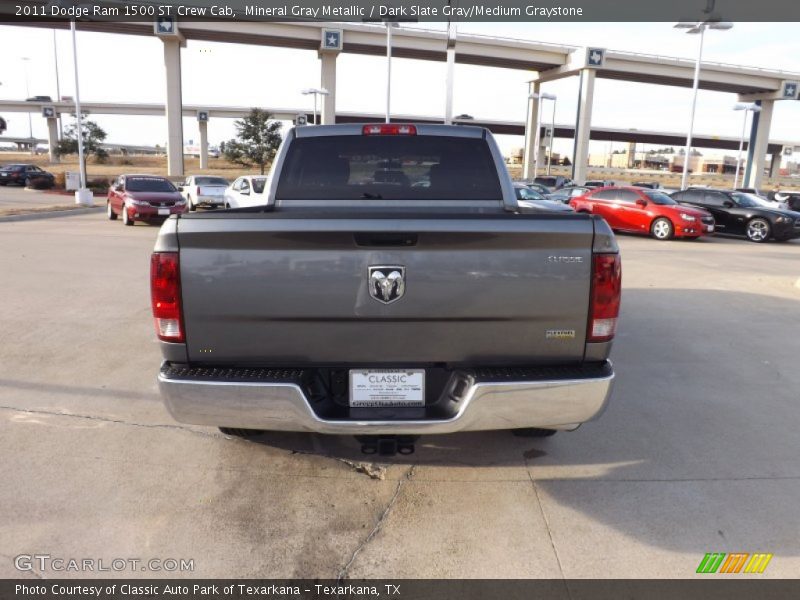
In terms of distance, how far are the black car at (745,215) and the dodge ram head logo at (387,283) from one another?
18.8 metres

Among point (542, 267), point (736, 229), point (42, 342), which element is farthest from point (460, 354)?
point (736, 229)

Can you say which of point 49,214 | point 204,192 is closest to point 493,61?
point 204,192

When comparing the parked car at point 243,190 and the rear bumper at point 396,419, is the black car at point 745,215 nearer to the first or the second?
the parked car at point 243,190

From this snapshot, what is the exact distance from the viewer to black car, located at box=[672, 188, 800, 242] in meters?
17.8

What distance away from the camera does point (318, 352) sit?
2.98m

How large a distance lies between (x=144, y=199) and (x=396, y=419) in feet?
56.0

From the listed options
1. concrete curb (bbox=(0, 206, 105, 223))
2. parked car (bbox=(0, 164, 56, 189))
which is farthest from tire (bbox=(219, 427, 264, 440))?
parked car (bbox=(0, 164, 56, 189))

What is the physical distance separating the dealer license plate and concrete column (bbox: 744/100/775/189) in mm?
60947

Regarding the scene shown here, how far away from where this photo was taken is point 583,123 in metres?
47.2

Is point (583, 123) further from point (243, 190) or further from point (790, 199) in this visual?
point (243, 190)

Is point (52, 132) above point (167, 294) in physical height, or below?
above

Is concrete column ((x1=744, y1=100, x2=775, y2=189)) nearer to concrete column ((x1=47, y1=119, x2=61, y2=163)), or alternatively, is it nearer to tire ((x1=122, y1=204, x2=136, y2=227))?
tire ((x1=122, y1=204, x2=136, y2=227))

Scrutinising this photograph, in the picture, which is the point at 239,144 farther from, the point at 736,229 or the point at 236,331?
the point at 236,331

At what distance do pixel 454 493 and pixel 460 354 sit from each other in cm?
96
